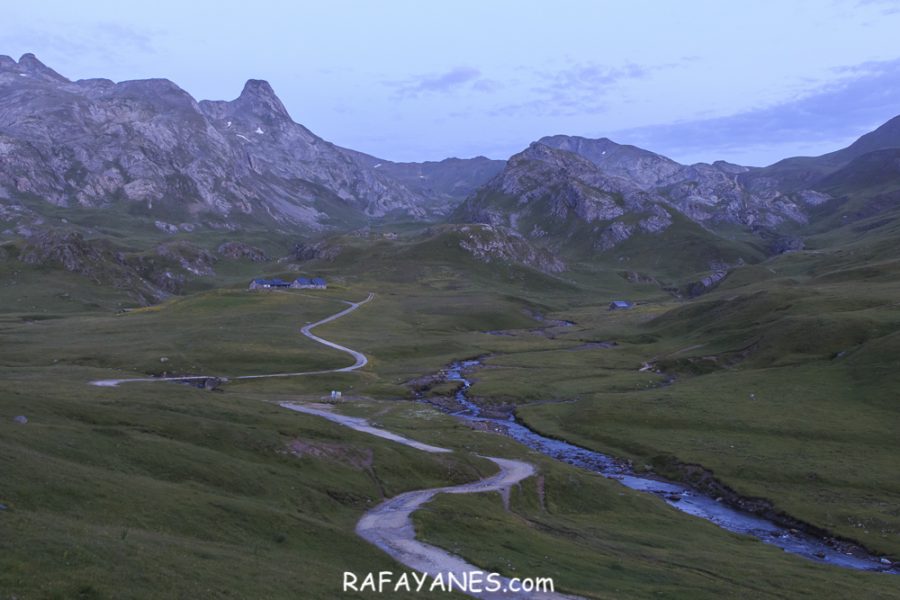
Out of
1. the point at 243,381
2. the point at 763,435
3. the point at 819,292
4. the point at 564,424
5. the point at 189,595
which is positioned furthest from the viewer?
the point at 819,292

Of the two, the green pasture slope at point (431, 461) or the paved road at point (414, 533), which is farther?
the paved road at point (414, 533)

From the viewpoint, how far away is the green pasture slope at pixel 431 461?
117ft

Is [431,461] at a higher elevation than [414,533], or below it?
below

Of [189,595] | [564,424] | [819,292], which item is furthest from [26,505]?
[819,292]

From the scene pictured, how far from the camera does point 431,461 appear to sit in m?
72.1

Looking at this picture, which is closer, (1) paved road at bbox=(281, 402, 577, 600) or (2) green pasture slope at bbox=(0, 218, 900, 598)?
(2) green pasture slope at bbox=(0, 218, 900, 598)

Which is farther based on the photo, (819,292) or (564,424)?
(819,292)

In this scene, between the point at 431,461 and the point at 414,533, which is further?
the point at 431,461

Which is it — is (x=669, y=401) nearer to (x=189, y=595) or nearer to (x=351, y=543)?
(x=351, y=543)

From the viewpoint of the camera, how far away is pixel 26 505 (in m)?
35.9

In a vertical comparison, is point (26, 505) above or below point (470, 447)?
above

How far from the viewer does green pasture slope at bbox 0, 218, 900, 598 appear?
35.6 metres

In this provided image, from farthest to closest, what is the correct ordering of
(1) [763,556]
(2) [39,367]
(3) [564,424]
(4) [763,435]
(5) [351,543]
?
A: (2) [39,367] < (3) [564,424] < (4) [763,435] < (1) [763,556] < (5) [351,543]

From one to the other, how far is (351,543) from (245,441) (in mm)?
24003
